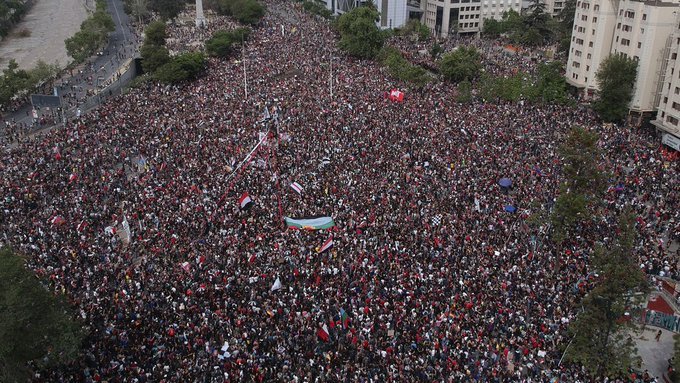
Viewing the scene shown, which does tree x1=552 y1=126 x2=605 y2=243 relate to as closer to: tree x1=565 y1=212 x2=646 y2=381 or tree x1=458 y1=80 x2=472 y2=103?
tree x1=565 y1=212 x2=646 y2=381

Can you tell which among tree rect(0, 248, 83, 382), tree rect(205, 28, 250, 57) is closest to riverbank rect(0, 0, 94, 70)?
tree rect(205, 28, 250, 57)

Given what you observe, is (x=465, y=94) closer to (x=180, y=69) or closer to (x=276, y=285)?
(x=180, y=69)

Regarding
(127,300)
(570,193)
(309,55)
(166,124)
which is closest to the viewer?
(127,300)

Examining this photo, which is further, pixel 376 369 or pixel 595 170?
pixel 595 170

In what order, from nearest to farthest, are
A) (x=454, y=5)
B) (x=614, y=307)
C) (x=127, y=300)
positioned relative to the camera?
(x=614, y=307)
(x=127, y=300)
(x=454, y=5)

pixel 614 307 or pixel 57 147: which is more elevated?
pixel 614 307

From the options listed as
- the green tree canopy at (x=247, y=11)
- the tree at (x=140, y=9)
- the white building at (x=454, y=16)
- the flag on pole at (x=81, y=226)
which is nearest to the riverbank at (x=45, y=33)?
the tree at (x=140, y=9)

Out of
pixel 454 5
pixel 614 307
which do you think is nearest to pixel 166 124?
pixel 614 307

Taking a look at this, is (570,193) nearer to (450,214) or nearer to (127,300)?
(450,214)
